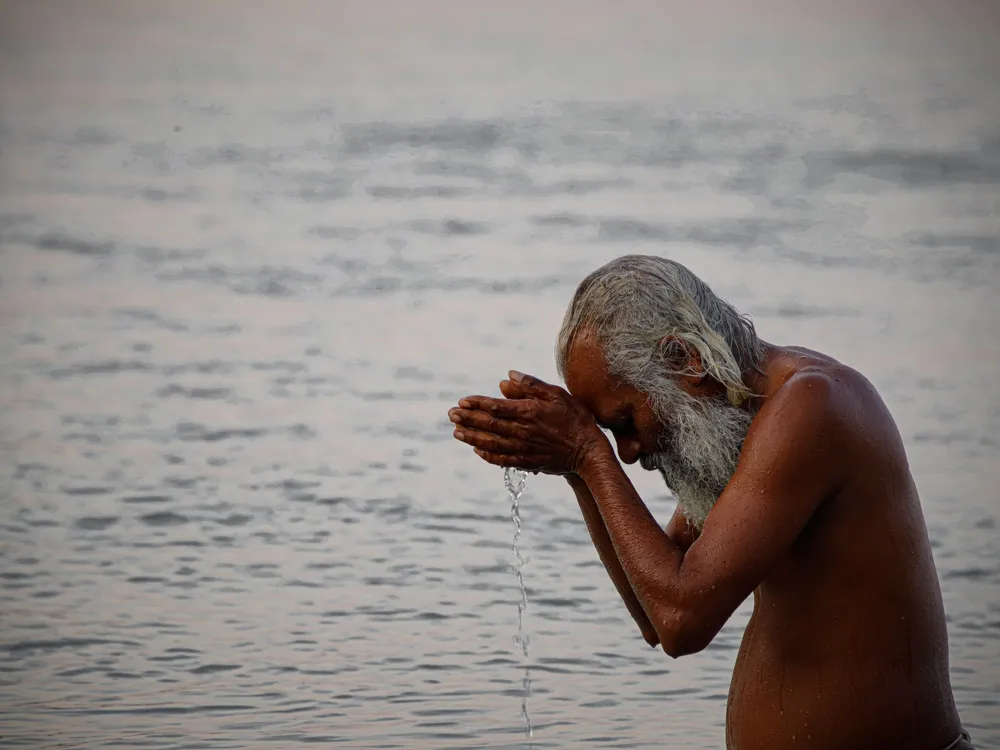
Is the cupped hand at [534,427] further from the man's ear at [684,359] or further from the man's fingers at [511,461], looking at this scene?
the man's ear at [684,359]

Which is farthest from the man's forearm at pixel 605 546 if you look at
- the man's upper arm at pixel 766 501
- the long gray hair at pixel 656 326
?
the man's upper arm at pixel 766 501

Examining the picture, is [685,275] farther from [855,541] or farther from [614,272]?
[855,541]

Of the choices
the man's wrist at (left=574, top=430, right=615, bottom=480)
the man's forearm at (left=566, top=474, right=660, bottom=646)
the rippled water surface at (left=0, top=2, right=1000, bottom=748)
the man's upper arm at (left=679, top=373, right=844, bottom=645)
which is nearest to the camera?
the man's upper arm at (left=679, top=373, right=844, bottom=645)

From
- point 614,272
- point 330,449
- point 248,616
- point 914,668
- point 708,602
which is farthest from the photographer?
point 330,449

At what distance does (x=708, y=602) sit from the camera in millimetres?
1727

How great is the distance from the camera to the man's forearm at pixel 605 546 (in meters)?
2.07

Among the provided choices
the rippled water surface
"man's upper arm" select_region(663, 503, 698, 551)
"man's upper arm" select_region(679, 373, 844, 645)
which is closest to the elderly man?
"man's upper arm" select_region(679, 373, 844, 645)

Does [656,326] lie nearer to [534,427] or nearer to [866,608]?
[534,427]

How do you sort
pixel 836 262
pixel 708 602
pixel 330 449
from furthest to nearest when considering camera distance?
pixel 836 262 < pixel 330 449 < pixel 708 602

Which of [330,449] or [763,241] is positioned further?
[763,241]

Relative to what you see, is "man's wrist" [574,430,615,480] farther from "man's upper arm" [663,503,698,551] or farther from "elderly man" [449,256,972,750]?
"man's upper arm" [663,503,698,551]

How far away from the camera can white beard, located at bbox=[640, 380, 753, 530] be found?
1.96m

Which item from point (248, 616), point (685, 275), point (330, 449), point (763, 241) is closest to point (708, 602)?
point (685, 275)

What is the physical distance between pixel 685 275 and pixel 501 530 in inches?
149
